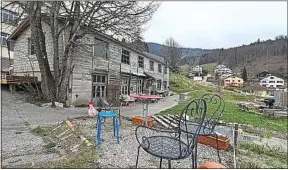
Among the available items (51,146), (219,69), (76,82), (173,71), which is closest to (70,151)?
(51,146)

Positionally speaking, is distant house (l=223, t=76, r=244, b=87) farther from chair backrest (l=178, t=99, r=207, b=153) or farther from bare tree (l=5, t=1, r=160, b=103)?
bare tree (l=5, t=1, r=160, b=103)

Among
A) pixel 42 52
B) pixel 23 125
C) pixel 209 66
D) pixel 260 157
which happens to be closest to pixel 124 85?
pixel 209 66

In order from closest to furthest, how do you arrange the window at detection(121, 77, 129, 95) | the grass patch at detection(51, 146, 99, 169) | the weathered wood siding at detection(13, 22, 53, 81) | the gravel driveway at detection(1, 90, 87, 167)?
the grass patch at detection(51, 146, 99, 169) < the gravel driveway at detection(1, 90, 87, 167) < the window at detection(121, 77, 129, 95) < the weathered wood siding at detection(13, 22, 53, 81)

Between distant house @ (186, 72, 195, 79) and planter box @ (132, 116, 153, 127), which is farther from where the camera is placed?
planter box @ (132, 116, 153, 127)

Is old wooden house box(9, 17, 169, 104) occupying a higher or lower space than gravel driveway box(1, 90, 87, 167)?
higher

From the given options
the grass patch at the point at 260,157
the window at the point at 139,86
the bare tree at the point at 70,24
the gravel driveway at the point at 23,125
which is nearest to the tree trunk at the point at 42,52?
the bare tree at the point at 70,24

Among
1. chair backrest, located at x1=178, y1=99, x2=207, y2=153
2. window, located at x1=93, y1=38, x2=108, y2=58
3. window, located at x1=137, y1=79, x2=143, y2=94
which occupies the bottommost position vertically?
chair backrest, located at x1=178, y1=99, x2=207, y2=153

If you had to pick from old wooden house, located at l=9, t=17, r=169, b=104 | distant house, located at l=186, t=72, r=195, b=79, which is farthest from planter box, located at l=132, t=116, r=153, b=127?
distant house, located at l=186, t=72, r=195, b=79
